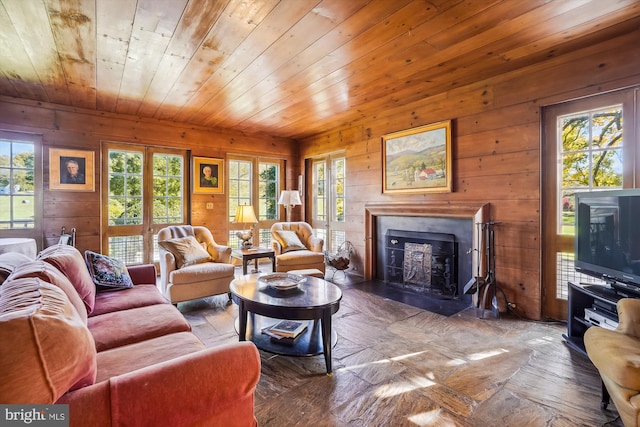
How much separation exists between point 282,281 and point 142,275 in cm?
141

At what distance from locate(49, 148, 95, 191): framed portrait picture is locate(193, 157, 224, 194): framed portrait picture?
54.6 inches

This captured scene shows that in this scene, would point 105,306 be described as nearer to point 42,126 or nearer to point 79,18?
point 79,18

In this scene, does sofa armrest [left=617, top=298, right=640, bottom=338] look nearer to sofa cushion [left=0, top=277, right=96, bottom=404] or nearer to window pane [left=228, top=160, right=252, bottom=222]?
sofa cushion [left=0, top=277, right=96, bottom=404]

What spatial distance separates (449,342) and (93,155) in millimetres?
→ 5024

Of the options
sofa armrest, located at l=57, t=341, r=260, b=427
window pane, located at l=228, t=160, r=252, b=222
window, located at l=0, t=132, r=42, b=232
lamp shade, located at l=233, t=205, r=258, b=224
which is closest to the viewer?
sofa armrest, located at l=57, t=341, r=260, b=427

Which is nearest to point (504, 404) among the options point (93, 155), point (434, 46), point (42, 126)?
point (434, 46)

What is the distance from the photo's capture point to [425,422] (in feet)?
5.34

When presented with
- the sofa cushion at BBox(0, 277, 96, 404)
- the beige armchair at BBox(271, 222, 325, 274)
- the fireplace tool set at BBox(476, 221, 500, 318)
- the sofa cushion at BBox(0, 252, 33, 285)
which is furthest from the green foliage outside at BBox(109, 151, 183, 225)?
the fireplace tool set at BBox(476, 221, 500, 318)

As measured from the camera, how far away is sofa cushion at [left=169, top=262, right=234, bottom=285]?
130 inches

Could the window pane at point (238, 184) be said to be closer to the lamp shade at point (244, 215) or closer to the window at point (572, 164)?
the lamp shade at point (244, 215)

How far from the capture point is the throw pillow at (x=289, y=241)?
180 inches

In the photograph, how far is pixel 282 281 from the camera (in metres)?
2.60

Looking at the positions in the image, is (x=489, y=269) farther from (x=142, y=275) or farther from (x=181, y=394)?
(x=142, y=275)

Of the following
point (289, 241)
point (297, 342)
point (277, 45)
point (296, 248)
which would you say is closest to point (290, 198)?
point (289, 241)
